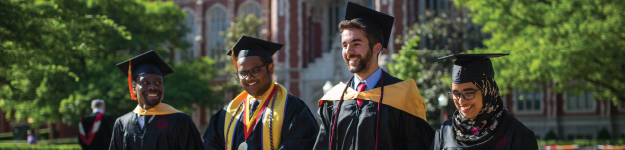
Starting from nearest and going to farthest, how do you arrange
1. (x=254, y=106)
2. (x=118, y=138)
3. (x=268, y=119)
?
1. (x=268, y=119)
2. (x=254, y=106)
3. (x=118, y=138)

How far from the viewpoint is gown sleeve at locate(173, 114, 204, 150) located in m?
5.02

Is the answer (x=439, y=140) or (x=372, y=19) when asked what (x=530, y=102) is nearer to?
(x=372, y=19)

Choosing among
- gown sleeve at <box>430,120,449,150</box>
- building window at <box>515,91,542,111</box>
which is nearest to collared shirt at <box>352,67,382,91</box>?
gown sleeve at <box>430,120,449,150</box>

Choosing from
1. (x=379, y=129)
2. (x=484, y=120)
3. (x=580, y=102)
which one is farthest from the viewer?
(x=580, y=102)

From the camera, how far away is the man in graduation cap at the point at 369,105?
358cm

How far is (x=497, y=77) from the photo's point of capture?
13539 mm

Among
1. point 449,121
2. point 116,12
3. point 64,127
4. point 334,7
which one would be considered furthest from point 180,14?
point 449,121

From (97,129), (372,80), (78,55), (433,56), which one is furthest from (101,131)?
(433,56)

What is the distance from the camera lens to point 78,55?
28.3 ft

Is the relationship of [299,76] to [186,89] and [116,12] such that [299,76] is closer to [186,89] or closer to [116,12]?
[186,89]

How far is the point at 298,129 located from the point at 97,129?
635 cm

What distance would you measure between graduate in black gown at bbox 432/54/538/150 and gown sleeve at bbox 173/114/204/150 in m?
2.63

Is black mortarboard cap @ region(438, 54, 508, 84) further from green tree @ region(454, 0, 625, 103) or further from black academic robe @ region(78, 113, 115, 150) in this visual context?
green tree @ region(454, 0, 625, 103)

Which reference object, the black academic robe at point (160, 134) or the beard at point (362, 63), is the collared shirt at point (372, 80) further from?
the black academic robe at point (160, 134)
